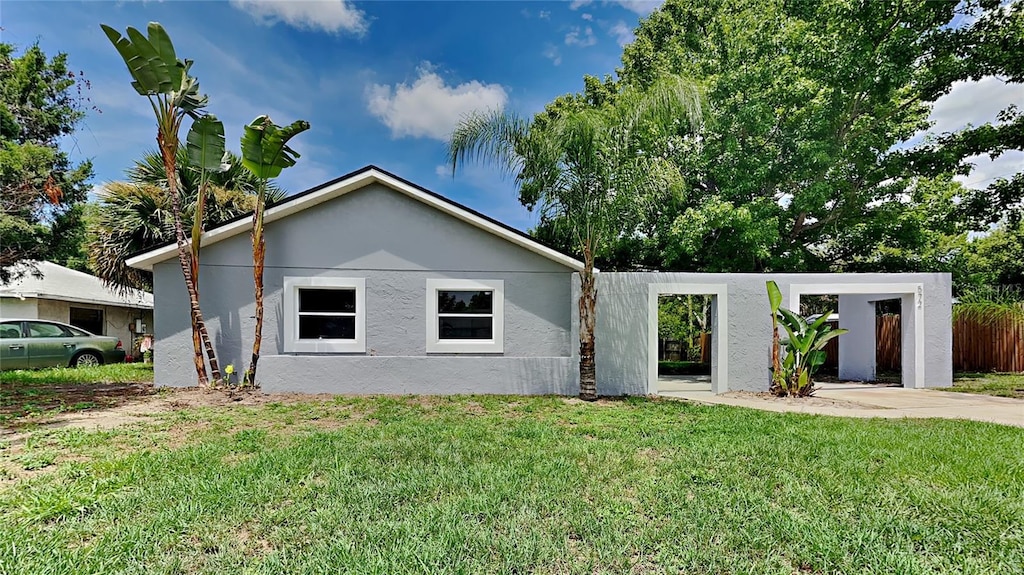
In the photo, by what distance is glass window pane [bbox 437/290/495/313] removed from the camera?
33.8 ft

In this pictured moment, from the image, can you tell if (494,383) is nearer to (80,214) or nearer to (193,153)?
(193,153)

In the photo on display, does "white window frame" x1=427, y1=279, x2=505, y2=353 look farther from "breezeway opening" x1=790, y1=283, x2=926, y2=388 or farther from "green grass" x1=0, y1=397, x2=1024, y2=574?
"breezeway opening" x1=790, y1=283, x2=926, y2=388

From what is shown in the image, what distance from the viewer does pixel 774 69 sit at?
13.9 metres

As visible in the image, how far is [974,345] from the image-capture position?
1398 cm

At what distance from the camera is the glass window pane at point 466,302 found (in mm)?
10297

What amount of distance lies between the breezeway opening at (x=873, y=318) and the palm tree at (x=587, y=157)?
190 inches

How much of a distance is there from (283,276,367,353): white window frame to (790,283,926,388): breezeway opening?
32.8 ft

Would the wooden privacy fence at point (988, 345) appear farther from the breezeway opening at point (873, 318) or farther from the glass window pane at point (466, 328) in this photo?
the glass window pane at point (466, 328)

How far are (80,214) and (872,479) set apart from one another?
1970cm

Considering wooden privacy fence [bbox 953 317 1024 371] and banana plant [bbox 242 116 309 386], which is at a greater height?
banana plant [bbox 242 116 309 386]

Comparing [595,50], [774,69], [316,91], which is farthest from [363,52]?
[774,69]

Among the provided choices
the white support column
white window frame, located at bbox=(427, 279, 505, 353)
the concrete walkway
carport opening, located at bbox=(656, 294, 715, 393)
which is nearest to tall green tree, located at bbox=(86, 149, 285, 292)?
white window frame, located at bbox=(427, 279, 505, 353)

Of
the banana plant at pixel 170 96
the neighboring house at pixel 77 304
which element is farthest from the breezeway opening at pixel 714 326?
the neighboring house at pixel 77 304

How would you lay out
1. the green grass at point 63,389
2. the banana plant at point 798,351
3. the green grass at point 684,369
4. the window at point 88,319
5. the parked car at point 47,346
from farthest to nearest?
1. the window at point 88,319
2. the green grass at point 684,369
3. the parked car at point 47,346
4. the banana plant at point 798,351
5. the green grass at point 63,389
